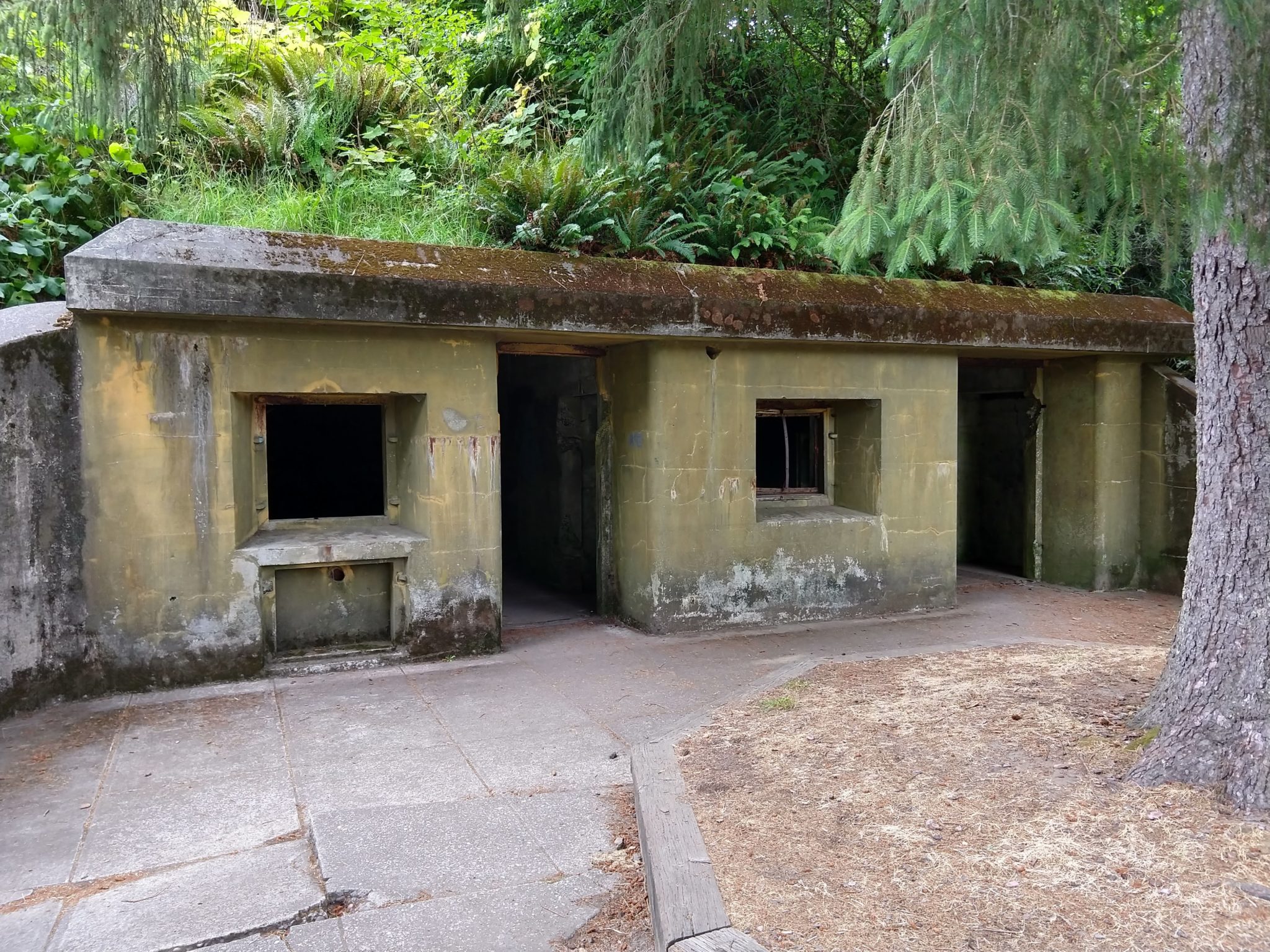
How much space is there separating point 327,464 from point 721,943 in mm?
9065

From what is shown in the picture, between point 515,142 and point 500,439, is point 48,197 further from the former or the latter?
point 515,142

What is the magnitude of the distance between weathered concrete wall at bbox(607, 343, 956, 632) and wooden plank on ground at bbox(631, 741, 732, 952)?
10.2ft

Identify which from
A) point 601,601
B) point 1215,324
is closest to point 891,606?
point 601,601

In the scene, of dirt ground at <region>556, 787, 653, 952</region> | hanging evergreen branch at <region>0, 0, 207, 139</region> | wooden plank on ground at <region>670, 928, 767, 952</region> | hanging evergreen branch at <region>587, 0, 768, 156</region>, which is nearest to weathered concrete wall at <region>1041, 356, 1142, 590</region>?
hanging evergreen branch at <region>587, 0, 768, 156</region>

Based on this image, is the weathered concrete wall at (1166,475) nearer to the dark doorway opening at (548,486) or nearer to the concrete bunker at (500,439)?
the concrete bunker at (500,439)

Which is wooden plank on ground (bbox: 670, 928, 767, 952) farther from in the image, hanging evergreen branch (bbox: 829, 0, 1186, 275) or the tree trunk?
hanging evergreen branch (bbox: 829, 0, 1186, 275)

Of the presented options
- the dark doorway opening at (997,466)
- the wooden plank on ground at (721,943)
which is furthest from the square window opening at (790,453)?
the wooden plank on ground at (721,943)

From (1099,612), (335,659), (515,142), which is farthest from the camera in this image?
(515,142)

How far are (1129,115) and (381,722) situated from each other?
16.3 feet

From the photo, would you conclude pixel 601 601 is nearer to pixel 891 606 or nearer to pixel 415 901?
pixel 891 606

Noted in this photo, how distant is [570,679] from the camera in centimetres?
607

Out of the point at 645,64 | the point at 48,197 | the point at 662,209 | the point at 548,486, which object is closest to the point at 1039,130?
the point at 645,64

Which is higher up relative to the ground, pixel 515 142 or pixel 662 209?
pixel 515 142

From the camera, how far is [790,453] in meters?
8.96
